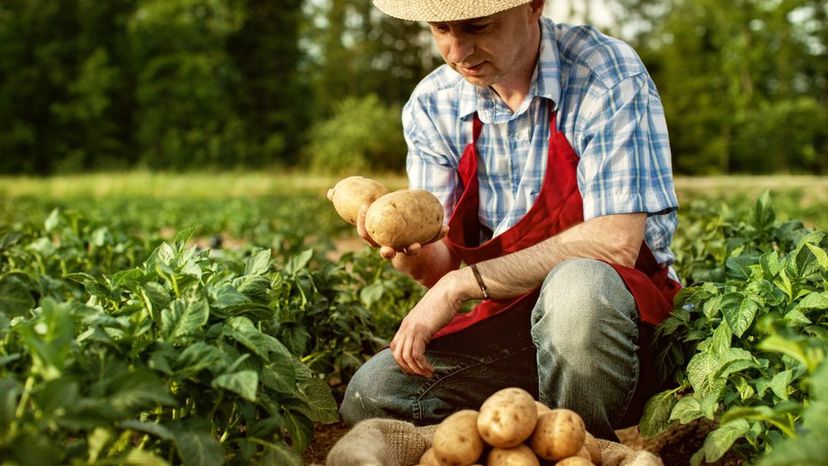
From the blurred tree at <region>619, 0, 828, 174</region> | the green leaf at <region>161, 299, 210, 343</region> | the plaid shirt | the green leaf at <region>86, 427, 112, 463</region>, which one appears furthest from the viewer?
the blurred tree at <region>619, 0, 828, 174</region>

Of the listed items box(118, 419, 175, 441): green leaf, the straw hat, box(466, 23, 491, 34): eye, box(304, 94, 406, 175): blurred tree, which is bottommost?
box(304, 94, 406, 175): blurred tree

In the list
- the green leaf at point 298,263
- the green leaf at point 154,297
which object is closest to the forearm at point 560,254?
the green leaf at point 298,263

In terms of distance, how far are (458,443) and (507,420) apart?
0.46ft

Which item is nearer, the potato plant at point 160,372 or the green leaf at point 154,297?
the potato plant at point 160,372

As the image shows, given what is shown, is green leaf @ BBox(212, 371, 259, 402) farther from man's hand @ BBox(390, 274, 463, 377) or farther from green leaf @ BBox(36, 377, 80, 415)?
man's hand @ BBox(390, 274, 463, 377)

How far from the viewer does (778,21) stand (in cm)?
2700

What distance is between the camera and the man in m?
2.56

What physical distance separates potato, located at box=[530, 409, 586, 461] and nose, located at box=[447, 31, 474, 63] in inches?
45.3

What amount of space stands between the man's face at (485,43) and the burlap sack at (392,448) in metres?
1.12

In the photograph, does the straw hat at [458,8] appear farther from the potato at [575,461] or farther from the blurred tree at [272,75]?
the blurred tree at [272,75]

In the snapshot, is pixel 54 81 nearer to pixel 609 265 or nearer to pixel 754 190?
pixel 754 190

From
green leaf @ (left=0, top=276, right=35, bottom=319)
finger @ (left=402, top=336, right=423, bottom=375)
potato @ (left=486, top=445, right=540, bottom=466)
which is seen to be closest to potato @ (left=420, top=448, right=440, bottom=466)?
potato @ (left=486, top=445, right=540, bottom=466)

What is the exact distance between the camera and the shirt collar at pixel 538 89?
113 inches

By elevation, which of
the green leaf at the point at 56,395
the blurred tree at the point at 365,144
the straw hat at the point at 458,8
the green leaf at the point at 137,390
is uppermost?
the straw hat at the point at 458,8
